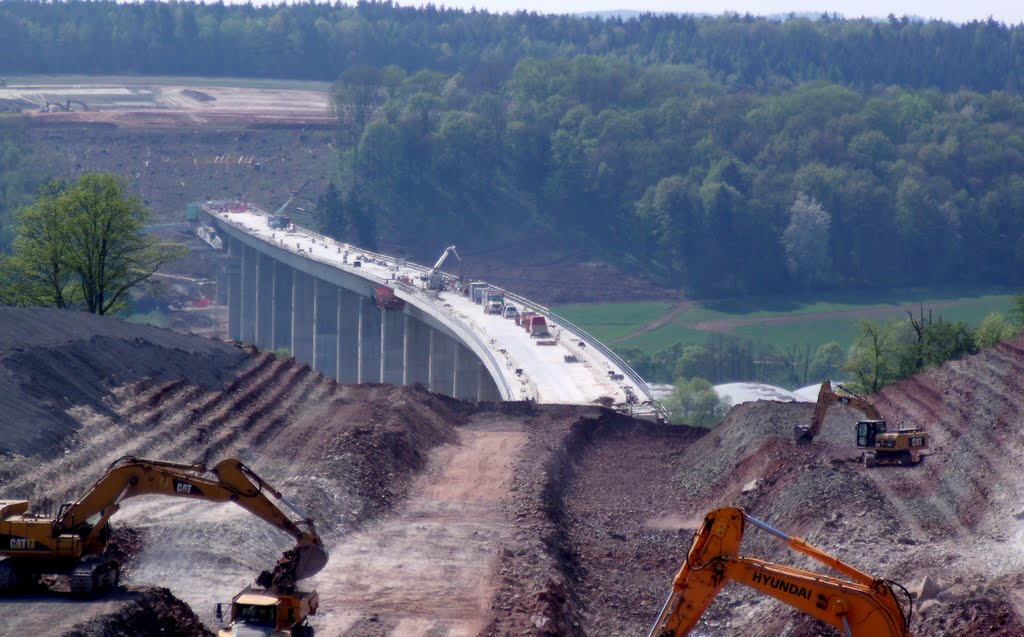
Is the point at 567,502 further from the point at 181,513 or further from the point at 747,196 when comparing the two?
the point at 747,196

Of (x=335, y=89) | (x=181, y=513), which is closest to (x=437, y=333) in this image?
(x=181, y=513)

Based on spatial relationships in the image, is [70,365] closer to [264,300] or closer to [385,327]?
[385,327]

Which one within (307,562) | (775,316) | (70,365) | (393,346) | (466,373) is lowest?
(775,316)

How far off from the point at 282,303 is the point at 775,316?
144 ft

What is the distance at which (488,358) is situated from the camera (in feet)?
229

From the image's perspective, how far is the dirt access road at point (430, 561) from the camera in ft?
84.9

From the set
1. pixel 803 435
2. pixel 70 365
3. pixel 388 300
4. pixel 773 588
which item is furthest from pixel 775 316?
pixel 773 588

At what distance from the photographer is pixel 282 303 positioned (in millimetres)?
115562

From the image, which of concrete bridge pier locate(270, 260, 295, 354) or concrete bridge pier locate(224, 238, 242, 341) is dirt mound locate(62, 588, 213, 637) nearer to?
concrete bridge pier locate(270, 260, 295, 354)

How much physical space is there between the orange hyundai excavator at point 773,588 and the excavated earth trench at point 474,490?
3.50 metres

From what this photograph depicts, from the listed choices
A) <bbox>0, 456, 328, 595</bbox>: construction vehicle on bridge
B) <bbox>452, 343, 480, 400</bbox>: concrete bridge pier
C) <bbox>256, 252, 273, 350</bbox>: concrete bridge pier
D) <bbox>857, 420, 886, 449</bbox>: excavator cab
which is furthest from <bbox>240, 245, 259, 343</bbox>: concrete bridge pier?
<bbox>0, 456, 328, 595</bbox>: construction vehicle on bridge

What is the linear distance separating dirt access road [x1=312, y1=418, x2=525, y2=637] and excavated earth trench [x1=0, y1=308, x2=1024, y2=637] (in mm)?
81

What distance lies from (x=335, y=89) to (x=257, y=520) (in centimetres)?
15156

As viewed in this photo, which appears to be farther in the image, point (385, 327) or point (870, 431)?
point (385, 327)
